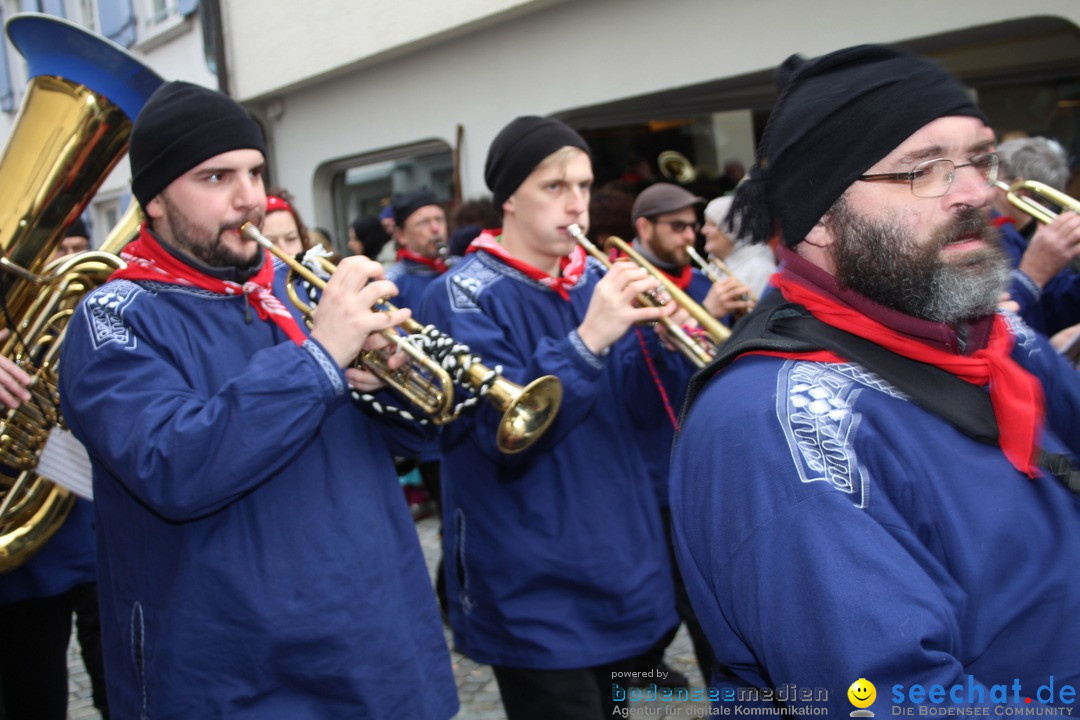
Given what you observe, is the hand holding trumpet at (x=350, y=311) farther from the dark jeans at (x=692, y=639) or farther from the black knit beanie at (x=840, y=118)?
the dark jeans at (x=692, y=639)

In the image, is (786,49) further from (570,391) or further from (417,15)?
(570,391)

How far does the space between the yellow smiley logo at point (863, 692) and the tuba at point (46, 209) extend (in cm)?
238

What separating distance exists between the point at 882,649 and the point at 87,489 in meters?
2.29

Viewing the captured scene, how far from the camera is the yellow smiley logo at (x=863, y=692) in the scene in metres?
1.24

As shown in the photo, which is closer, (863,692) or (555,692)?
(863,692)

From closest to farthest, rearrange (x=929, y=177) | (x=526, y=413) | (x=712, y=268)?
(x=929, y=177), (x=526, y=413), (x=712, y=268)

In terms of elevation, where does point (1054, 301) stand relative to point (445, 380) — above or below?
below

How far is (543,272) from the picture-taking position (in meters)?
3.04

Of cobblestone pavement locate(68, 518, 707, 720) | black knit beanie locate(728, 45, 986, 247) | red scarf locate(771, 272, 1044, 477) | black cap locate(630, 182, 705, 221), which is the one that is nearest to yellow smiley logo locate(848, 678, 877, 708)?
red scarf locate(771, 272, 1044, 477)

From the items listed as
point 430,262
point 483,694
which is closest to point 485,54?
point 430,262

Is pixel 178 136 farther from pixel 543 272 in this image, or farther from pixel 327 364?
pixel 543 272

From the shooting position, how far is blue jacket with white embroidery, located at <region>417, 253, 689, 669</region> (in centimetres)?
268

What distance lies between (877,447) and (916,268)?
35 centimetres

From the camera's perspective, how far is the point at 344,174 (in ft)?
36.8
